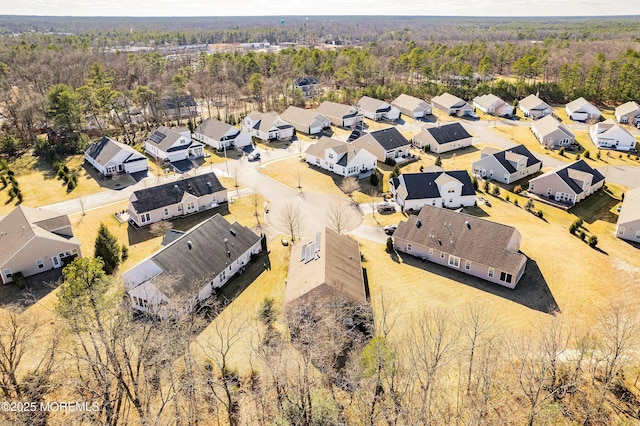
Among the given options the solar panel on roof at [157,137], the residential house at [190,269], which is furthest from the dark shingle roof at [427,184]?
the solar panel on roof at [157,137]

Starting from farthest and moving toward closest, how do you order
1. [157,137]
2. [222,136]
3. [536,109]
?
[536,109] < [222,136] < [157,137]

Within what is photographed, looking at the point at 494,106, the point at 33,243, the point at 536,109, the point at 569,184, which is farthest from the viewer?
the point at 494,106

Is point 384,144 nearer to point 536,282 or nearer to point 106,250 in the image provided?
point 536,282

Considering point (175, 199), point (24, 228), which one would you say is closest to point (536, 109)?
point (175, 199)

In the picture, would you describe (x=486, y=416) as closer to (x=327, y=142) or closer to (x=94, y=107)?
(x=327, y=142)

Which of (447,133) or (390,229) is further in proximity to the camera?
(447,133)

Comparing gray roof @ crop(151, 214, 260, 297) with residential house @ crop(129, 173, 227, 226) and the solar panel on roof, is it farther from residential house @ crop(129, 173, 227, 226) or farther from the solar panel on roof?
the solar panel on roof

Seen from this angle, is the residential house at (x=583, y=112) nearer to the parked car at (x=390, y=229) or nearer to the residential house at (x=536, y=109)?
the residential house at (x=536, y=109)
